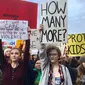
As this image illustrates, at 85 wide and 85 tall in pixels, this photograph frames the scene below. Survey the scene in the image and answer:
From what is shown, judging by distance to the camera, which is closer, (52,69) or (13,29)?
(52,69)

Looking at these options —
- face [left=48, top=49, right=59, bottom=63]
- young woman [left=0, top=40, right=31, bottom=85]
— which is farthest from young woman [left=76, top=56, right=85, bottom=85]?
young woman [left=0, top=40, right=31, bottom=85]

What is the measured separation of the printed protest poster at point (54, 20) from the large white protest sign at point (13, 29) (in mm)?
363

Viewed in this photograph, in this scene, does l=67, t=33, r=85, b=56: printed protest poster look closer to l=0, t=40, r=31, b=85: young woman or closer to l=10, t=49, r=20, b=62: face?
l=0, t=40, r=31, b=85: young woman

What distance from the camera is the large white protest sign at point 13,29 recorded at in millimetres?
6272

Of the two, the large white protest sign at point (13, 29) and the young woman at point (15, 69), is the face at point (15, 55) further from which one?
the large white protest sign at point (13, 29)

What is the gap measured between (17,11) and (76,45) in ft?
10.0

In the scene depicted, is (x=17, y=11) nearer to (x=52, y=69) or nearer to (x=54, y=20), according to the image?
(x=54, y=20)

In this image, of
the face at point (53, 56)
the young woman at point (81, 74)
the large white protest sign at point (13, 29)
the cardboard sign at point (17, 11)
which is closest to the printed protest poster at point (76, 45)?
the cardboard sign at point (17, 11)

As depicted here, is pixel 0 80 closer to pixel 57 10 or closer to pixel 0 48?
pixel 0 48

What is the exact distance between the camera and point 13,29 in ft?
21.2

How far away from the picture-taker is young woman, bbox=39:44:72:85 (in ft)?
17.0

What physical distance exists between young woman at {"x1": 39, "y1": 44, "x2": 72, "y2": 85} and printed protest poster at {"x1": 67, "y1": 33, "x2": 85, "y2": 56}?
150 inches

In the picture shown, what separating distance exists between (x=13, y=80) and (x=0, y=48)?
1.93 feet

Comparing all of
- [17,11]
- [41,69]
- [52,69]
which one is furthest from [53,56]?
[17,11]
